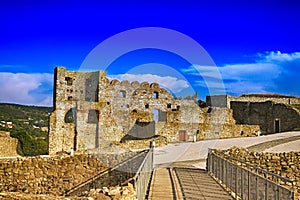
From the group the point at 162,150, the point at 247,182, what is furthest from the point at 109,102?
the point at 247,182

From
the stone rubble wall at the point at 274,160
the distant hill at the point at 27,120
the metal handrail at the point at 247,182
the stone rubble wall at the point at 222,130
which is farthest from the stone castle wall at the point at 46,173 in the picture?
the distant hill at the point at 27,120

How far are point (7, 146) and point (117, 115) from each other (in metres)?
12.7

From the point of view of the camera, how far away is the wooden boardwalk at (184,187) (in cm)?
1147

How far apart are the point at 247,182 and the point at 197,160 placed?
12.9 m

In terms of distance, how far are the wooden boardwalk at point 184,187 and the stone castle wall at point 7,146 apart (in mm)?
17111

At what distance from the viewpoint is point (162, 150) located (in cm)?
2958

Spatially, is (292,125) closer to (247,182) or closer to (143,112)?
(143,112)

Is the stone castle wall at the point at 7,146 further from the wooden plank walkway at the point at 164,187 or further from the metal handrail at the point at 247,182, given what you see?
the metal handrail at the point at 247,182

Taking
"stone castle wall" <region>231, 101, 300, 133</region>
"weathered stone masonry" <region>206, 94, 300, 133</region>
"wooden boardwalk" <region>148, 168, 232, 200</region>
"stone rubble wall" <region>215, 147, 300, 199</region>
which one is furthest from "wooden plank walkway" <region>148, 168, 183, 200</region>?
"weathered stone masonry" <region>206, 94, 300, 133</region>

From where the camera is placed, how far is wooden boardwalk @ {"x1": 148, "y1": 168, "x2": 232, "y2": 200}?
11.5 m

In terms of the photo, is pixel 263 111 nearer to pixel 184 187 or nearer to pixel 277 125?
pixel 277 125

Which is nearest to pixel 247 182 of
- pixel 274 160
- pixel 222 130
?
pixel 274 160

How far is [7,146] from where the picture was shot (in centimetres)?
3086

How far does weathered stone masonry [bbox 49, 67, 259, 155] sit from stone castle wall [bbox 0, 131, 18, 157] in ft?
19.8
